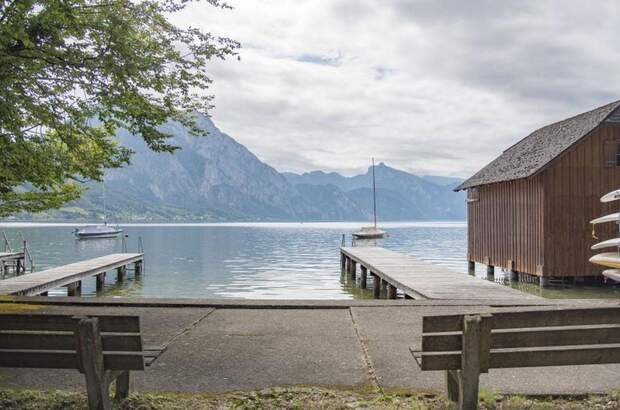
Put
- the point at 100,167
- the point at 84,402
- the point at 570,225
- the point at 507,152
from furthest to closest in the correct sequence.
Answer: the point at 507,152, the point at 570,225, the point at 100,167, the point at 84,402

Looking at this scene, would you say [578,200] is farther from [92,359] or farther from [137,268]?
[137,268]

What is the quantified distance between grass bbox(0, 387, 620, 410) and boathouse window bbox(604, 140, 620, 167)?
21.7 meters

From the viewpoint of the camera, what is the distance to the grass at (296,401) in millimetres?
5672

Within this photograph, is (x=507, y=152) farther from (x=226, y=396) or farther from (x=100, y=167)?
(x=226, y=396)

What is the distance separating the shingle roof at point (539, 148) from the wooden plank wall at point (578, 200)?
1.56 ft

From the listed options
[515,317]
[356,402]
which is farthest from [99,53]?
[515,317]

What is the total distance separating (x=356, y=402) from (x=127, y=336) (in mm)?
2350

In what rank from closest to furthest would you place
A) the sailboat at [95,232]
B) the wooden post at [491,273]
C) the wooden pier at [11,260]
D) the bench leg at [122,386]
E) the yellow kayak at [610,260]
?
the bench leg at [122,386]
the yellow kayak at [610,260]
the wooden post at [491,273]
the wooden pier at [11,260]
the sailboat at [95,232]

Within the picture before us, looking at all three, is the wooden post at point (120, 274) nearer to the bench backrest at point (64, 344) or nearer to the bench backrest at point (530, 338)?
the bench backrest at point (64, 344)

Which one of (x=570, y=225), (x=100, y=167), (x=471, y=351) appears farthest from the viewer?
→ (x=570, y=225)

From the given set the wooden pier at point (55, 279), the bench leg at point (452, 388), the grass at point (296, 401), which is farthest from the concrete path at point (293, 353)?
the wooden pier at point (55, 279)

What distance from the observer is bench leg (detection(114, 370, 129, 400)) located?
19.3ft

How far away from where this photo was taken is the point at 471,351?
201 inches

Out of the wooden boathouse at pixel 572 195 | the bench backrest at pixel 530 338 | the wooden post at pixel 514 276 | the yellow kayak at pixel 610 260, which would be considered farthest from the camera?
the wooden post at pixel 514 276
